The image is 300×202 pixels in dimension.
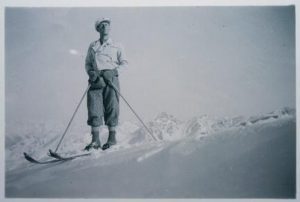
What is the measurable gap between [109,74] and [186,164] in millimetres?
631

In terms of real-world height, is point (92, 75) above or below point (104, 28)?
below

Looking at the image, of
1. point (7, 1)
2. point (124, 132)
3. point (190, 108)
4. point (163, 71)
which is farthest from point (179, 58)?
point (7, 1)

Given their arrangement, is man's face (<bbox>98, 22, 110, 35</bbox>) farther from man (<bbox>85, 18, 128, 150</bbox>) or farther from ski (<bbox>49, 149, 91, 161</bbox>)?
ski (<bbox>49, 149, 91, 161</bbox>)

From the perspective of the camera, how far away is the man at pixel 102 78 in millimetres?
2074

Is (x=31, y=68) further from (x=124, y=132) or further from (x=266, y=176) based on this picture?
(x=266, y=176)

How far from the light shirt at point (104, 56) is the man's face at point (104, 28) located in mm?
50

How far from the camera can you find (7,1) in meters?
2.12

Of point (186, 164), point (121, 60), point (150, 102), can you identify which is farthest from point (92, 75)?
point (186, 164)

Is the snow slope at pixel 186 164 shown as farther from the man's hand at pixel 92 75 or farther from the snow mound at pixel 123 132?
the man's hand at pixel 92 75

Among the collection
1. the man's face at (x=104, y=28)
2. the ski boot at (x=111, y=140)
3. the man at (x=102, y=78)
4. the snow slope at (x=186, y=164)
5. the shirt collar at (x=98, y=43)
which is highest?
the man's face at (x=104, y=28)

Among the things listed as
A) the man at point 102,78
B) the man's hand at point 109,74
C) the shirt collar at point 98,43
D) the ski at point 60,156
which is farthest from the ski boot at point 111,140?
the shirt collar at point 98,43

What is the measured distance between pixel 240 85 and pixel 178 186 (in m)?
0.63

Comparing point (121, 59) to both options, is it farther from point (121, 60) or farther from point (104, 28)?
point (104, 28)

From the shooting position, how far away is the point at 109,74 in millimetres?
2082
